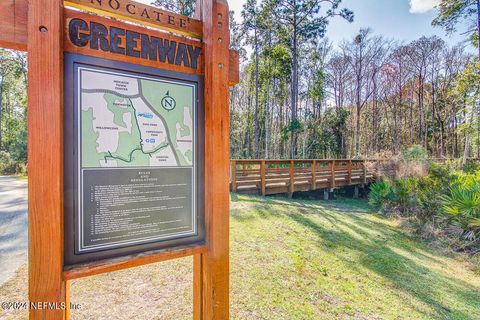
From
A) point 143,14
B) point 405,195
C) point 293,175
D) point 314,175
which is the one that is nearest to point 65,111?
point 143,14

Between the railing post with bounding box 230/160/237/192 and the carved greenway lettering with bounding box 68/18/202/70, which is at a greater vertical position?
the carved greenway lettering with bounding box 68/18/202/70

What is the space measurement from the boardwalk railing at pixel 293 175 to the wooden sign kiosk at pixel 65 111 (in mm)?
6420

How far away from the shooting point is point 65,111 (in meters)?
1.16

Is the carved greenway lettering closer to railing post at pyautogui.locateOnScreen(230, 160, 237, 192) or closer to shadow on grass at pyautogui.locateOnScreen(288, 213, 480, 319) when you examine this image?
shadow on grass at pyautogui.locateOnScreen(288, 213, 480, 319)

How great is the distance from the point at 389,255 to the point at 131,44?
528 cm

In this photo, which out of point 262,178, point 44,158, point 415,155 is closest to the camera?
point 44,158

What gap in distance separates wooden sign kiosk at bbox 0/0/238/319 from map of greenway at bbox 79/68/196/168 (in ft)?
0.31

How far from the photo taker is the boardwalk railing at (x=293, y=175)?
847 cm

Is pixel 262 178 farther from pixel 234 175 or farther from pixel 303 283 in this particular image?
pixel 303 283

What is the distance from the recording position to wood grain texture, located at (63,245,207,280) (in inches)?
45.1

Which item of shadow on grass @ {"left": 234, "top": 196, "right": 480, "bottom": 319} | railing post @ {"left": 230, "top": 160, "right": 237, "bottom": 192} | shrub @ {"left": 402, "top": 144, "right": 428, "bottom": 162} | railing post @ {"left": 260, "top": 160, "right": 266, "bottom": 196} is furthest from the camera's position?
shrub @ {"left": 402, "top": 144, "right": 428, "bottom": 162}

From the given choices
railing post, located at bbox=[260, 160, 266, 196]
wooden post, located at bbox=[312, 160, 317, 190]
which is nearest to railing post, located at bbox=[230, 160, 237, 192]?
railing post, located at bbox=[260, 160, 266, 196]

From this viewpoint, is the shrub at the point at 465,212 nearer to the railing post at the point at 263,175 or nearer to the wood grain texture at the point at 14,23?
the railing post at the point at 263,175

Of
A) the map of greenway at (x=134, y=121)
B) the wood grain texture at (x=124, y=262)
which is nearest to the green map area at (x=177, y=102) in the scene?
the map of greenway at (x=134, y=121)
